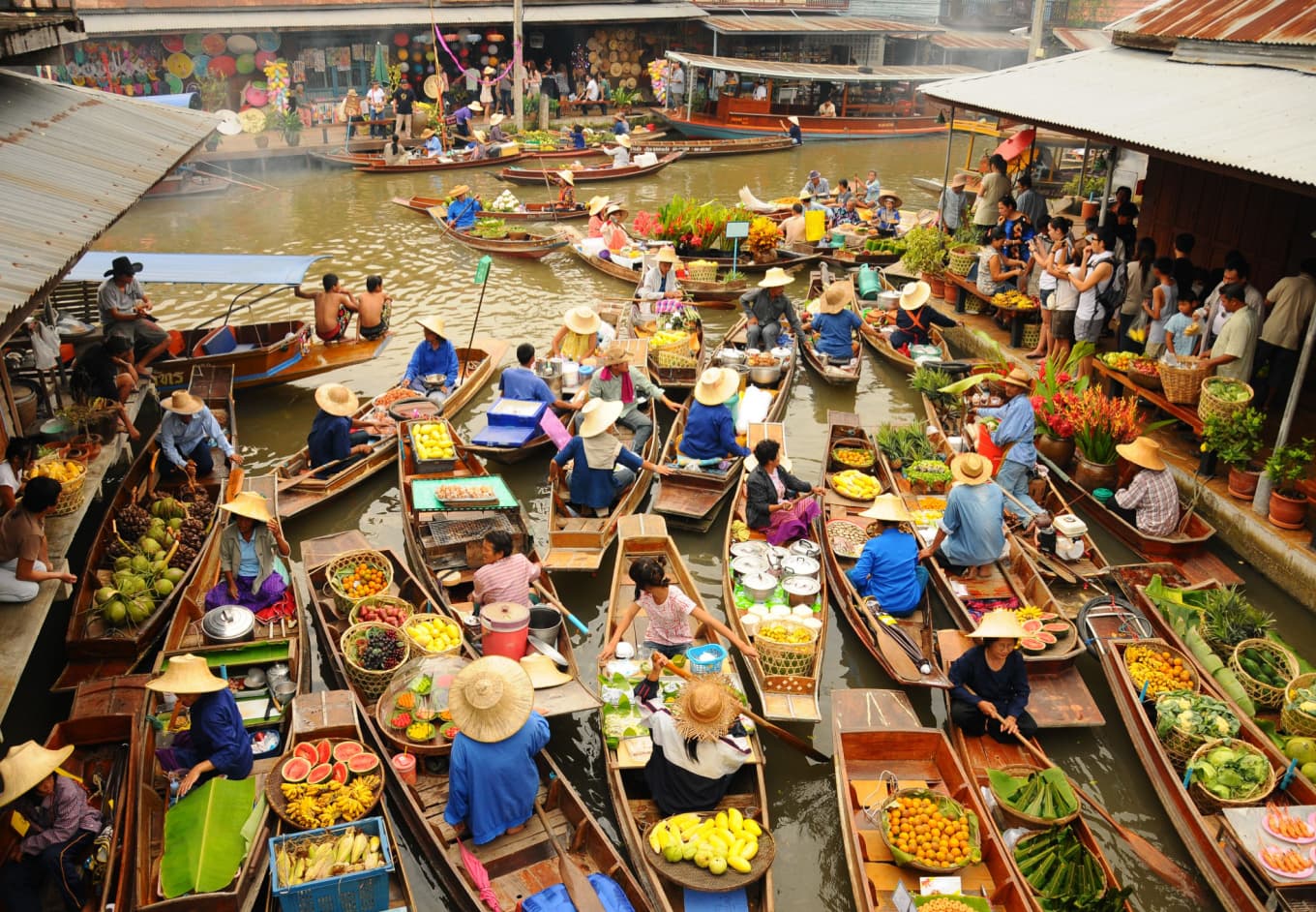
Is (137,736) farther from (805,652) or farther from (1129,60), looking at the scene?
(1129,60)

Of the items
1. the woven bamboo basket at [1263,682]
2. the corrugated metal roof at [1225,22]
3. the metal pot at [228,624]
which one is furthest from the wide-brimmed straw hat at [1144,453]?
the metal pot at [228,624]

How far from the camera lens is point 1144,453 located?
31.8 ft

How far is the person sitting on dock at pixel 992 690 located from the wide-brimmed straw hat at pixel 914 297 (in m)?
8.39

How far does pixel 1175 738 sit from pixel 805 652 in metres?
2.72

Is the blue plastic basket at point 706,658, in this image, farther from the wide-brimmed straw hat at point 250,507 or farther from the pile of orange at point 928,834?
the wide-brimmed straw hat at point 250,507

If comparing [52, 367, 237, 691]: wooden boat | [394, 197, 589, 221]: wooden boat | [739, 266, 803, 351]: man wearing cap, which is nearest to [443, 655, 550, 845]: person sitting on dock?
[52, 367, 237, 691]: wooden boat

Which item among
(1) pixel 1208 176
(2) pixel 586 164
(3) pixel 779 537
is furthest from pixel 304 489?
(2) pixel 586 164

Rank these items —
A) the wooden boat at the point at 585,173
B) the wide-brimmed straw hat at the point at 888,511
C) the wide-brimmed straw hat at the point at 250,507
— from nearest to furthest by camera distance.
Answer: the wide-brimmed straw hat at the point at 250,507
the wide-brimmed straw hat at the point at 888,511
the wooden boat at the point at 585,173

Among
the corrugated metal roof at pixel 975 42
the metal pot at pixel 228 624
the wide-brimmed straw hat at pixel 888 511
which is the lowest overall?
the metal pot at pixel 228 624

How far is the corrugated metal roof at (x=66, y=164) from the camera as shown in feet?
21.6

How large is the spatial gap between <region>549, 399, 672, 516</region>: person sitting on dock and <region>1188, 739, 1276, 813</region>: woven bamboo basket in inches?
215

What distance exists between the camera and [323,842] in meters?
6.03

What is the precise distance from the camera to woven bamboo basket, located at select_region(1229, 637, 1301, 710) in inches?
302


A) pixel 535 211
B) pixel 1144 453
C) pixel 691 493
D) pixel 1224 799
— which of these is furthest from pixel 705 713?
pixel 535 211
